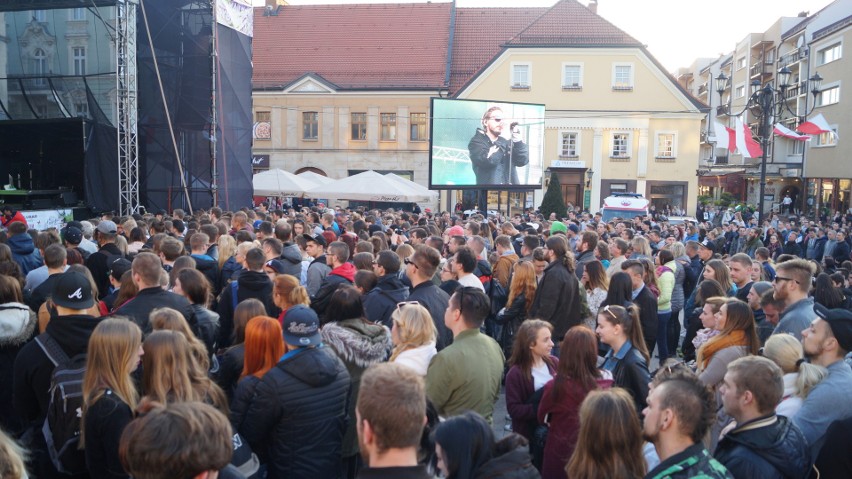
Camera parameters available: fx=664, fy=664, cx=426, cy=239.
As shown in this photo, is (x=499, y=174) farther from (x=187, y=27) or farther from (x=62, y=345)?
(x=62, y=345)

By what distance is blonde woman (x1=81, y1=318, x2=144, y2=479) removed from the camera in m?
3.34

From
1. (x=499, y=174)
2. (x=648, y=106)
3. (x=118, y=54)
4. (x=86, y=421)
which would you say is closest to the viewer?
(x=86, y=421)

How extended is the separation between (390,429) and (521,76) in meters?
33.9

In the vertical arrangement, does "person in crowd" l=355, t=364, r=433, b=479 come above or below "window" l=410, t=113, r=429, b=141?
below

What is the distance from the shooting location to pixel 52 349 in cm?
393

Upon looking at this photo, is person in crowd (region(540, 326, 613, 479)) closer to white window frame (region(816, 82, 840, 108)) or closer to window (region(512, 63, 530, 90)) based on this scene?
window (region(512, 63, 530, 90))

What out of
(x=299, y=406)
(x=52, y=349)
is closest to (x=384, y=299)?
(x=299, y=406)

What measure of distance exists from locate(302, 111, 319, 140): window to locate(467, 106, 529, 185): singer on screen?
50.2 feet

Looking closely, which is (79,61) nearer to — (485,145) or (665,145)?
(485,145)

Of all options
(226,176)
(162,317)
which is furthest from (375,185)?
(162,317)

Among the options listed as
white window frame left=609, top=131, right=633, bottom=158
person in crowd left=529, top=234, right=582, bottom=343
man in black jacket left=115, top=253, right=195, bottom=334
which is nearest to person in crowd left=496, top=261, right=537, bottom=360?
person in crowd left=529, top=234, right=582, bottom=343

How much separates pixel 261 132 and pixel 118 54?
71.8 feet

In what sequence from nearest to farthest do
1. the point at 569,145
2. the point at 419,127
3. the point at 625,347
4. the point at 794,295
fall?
the point at 625,347 < the point at 794,295 < the point at 569,145 < the point at 419,127

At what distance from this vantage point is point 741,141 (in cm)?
1828
